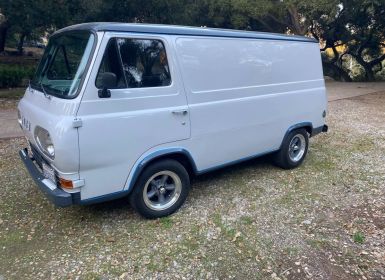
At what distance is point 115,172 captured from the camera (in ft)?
10.8

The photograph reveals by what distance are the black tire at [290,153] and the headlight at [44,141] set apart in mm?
3370

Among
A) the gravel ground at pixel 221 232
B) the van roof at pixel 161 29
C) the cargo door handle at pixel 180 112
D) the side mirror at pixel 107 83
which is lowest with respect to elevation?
the gravel ground at pixel 221 232

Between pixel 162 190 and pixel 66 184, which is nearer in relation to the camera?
pixel 66 184

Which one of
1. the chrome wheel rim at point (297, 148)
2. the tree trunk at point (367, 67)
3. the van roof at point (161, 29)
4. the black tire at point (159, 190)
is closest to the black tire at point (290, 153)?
the chrome wheel rim at point (297, 148)

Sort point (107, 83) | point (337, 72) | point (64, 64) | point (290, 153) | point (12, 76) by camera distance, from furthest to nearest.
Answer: point (337, 72), point (12, 76), point (290, 153), point (64, 64), point (107, 83)

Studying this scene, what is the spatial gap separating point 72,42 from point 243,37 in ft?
7.02

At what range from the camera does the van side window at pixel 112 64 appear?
3111 millimetres

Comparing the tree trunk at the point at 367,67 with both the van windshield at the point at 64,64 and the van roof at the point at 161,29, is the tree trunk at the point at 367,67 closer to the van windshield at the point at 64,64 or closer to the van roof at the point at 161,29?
the van roof at the point at 161,29

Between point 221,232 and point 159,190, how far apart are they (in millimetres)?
876

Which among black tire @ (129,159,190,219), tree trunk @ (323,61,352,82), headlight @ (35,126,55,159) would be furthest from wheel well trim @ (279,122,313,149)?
tree trunk @ (323,61,352,82)

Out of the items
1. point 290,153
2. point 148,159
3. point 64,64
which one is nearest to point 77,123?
point 148,159

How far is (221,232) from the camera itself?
3576 millimetres

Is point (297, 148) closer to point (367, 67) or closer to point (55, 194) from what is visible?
point (55, 194)

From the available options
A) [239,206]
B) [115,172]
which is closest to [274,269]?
[239,206]
